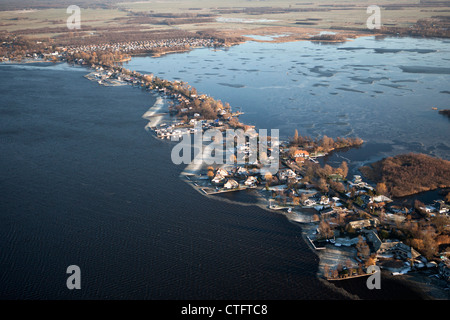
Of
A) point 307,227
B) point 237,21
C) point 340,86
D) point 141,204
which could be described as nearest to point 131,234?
point 141,204

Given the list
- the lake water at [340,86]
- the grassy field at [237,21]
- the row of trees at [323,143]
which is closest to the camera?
the row of trees at [323,143]

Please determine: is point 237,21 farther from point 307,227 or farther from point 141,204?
point 307,227

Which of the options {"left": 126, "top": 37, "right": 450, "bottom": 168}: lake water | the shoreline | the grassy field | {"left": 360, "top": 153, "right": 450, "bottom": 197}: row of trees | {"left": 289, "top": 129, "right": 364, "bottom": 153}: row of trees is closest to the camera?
the shoreline

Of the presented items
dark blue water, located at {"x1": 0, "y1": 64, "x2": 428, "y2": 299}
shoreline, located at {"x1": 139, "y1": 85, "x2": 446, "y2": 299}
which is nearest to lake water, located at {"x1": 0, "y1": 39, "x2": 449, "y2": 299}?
dark blue water, located at {"x1": 0, "y1": 64, "x2": 428, "y2": 299}

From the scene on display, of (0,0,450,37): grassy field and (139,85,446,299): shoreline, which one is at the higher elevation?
(0,0,450,37): grassy field

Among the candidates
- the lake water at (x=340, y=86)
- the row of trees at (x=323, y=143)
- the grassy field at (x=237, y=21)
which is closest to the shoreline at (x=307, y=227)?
the row of trees at (x=323, y=143)

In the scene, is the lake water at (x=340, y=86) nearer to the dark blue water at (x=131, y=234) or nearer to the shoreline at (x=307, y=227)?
the shoreline at (x=307, y=227)

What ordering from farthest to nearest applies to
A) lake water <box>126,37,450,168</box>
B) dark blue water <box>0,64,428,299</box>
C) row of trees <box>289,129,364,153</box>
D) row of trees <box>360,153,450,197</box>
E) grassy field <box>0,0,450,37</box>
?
grassy field <box>0,0,450,37</box>, lake water <box>126,37,450,168</box>, row of trees <box>289,129,364,153</box>, row of trees <box>360,153,450,197</box>, dark blue water <box>0,64,428,299</box>

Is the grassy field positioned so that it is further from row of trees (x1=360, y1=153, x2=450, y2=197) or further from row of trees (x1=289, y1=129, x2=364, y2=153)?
row of trees (x1=360, y1=153, x2=450, y2=197)

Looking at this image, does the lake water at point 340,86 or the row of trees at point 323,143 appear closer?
the row of trees at point 323,143
